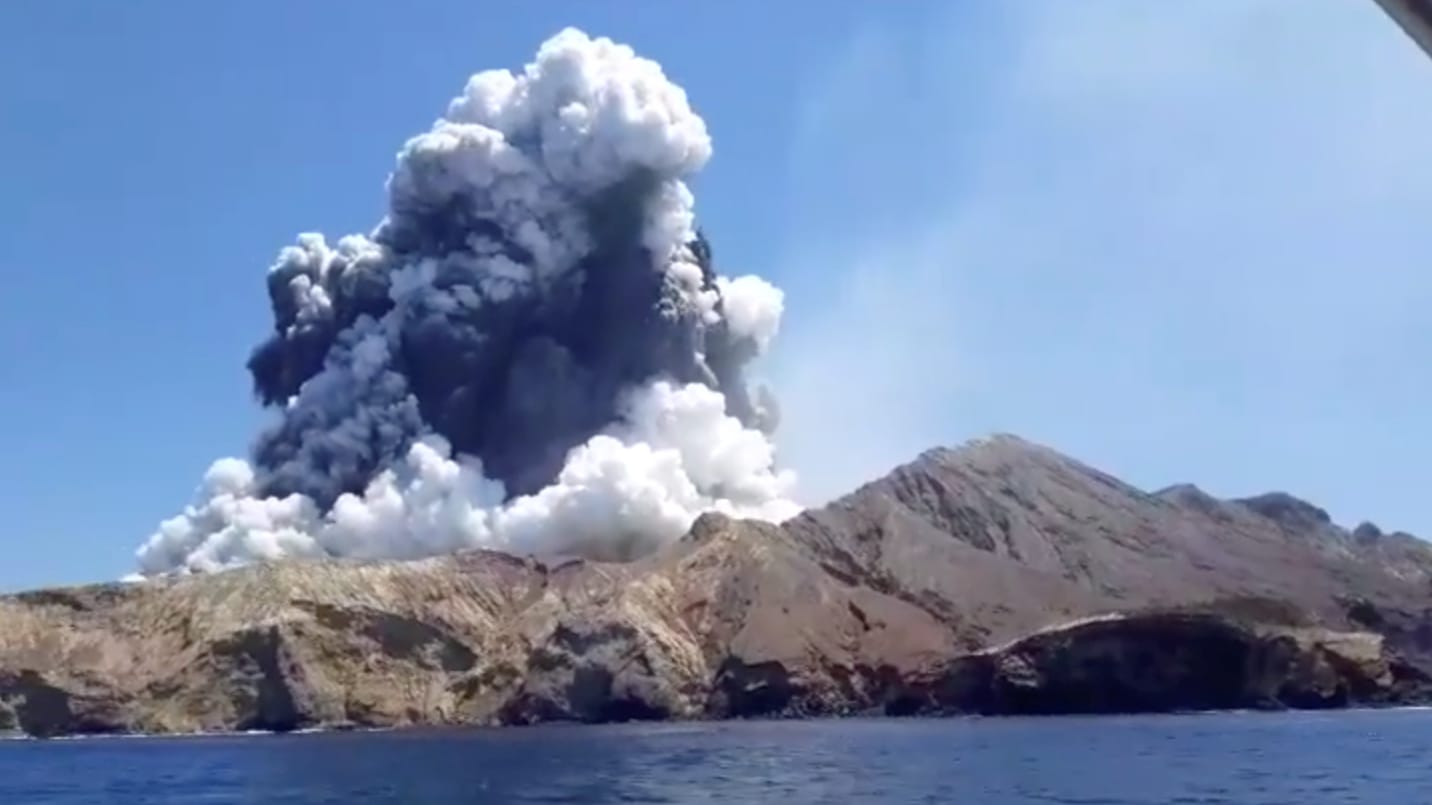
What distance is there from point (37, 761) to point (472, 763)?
176 feet

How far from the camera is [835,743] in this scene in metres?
148

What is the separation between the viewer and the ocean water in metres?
84.7

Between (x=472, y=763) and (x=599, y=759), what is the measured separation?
27.5ft

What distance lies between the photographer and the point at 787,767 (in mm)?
109750

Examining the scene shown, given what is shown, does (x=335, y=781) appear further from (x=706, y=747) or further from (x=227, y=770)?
(x=706, y=747)

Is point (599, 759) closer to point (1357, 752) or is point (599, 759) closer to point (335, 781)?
point (335, 781)

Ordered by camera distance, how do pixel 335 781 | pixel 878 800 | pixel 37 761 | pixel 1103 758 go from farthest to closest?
pixel 37 761 < pixel 1103 758 < pixel 335 781 < pixel 878 800

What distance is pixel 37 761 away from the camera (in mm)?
160875

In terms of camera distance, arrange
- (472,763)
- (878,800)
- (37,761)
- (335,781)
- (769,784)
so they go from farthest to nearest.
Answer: (37,761) → (472,763) → (335,781) → (769,784) → (878,800)

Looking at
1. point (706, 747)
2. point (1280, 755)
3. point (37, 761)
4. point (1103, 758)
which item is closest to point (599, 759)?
point (706, 747)

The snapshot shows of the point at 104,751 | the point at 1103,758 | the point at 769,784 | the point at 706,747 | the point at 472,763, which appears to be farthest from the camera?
the point at 104,751

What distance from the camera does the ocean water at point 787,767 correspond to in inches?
3334

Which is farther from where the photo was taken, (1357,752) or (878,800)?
(1357,752)

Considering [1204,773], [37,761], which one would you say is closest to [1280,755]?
[1204,773]
